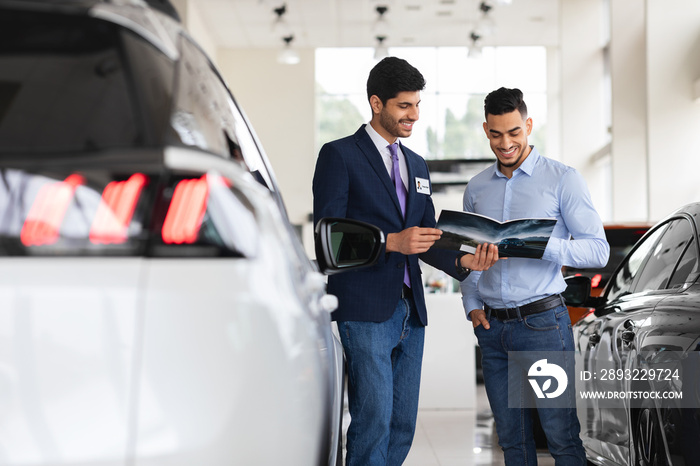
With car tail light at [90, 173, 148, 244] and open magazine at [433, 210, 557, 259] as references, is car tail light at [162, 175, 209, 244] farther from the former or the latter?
open magazine at [433, 210, 557, 259]

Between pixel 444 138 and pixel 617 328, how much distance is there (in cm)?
1299

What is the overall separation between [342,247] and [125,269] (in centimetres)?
94

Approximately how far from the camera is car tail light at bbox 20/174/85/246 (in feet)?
2.84

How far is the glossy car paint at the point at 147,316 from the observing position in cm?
83

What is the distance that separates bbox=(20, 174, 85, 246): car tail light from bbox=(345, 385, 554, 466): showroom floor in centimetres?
381

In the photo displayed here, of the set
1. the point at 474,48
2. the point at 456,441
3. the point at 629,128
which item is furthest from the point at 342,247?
the point at 474,48

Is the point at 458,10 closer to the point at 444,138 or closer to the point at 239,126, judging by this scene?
the point at 444,138

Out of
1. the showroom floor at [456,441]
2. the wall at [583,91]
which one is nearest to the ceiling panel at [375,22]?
the wall at [583,91]

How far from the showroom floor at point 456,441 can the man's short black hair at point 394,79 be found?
2659 millimetres

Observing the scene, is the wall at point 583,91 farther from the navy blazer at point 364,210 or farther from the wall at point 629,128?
the navy blazer at point 364,210

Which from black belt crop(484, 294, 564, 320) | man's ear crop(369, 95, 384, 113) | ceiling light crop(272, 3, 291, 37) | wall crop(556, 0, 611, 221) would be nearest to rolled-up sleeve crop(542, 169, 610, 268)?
black belt crop(484, 294, 564, 320)

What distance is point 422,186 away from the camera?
2551mm

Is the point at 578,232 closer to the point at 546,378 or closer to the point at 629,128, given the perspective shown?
the point at 546,378

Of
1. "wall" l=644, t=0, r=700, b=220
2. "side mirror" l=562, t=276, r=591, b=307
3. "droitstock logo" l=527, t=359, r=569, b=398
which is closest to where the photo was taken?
"droitstock logo" l=527, t=359, r=569, b=398
